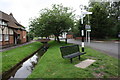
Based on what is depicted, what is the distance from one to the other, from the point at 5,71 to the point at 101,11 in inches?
979

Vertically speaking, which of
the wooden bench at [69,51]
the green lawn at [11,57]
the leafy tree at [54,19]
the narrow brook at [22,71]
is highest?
the leafy tree at [54,19]

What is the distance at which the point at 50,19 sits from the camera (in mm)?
14539

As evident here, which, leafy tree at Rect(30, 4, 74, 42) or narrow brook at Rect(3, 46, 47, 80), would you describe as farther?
leafy tree at Rect(30, 4, 74, 42)

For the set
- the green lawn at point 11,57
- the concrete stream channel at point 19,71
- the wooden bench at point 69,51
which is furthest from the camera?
the green lawn at point 11,57

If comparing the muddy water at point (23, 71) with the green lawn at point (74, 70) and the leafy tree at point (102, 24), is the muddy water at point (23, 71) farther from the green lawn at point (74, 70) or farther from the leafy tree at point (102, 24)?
the leafy tree at point (102, 24)

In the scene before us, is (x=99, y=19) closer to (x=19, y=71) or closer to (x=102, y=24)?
(x=102, y=24)

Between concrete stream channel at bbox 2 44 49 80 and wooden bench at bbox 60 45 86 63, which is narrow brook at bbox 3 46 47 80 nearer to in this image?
concrete stream channel at bbox 2 44 49 80

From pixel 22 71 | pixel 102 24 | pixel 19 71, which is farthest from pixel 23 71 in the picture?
pixel 102 24

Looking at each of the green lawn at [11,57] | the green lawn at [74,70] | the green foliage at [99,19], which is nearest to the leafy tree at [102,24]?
the green foliage at [99,19]

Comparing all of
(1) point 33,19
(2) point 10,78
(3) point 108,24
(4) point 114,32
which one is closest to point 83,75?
(2) point 10,78

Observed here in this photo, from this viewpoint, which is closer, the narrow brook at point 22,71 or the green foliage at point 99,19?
the narrow brook at point 22,71

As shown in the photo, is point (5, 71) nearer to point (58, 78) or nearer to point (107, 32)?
point (58, 78)

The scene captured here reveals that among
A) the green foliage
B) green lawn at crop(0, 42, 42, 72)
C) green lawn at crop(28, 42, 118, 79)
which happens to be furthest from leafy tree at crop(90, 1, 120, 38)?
green lawn at crop(0, 42, 42, 72)

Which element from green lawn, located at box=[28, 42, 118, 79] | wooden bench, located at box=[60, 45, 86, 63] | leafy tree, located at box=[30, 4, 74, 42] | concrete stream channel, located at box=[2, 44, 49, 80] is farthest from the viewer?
leafy tree, located at box=[30, 4, 74, 42]
